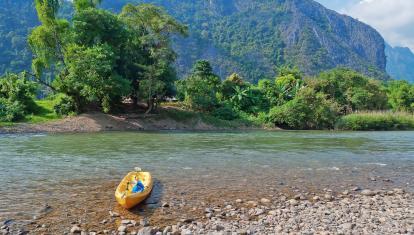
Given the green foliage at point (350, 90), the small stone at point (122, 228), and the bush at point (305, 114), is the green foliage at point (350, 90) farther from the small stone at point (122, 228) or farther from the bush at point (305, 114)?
the small stone at point (122, 228)

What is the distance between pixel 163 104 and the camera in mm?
50562

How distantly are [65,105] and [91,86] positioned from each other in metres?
5.32

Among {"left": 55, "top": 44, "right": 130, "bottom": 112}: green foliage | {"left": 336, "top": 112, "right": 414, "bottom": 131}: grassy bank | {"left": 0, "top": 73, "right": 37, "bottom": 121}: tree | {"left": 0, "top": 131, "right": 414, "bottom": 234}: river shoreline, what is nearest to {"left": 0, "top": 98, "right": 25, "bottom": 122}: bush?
{"left": 0, "top": 73, "right": 37, "bottom": 121}: tree

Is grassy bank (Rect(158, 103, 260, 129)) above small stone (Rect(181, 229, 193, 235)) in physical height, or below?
above

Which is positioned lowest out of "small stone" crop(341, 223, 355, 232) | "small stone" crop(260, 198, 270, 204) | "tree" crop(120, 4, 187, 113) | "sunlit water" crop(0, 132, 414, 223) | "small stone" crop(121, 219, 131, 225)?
"small stone" crop(121, 219, 131, 225)

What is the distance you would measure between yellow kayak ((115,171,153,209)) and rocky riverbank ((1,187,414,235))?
0.53m

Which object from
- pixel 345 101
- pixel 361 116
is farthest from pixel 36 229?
pixel 345 101

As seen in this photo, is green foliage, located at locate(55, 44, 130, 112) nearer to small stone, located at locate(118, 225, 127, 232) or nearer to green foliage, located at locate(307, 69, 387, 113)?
small stone, located at locate(118, 225, 127, 232)

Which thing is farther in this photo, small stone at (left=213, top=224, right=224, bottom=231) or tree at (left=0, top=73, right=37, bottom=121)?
tree at (left=0, top=73, right=37, bottom=121)

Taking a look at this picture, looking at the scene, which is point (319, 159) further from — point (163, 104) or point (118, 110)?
point (163, 104)

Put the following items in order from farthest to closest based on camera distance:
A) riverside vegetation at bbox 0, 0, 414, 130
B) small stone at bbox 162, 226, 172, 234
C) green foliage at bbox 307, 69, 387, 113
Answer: green foliage at bbox 307, 69, 387, 113 → riverside vegetation at bbox 0, 0, 414, 130 → small stone at bbox 162, 226, 172, 234

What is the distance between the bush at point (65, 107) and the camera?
41.1 meters

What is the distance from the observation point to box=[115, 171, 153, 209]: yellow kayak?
10530mm

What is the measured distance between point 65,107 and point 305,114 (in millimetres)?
28066
